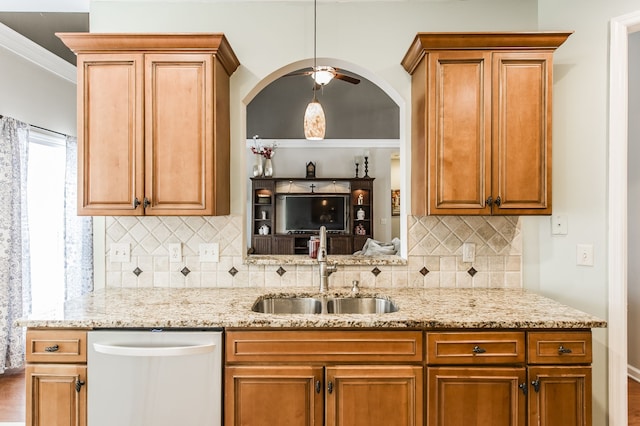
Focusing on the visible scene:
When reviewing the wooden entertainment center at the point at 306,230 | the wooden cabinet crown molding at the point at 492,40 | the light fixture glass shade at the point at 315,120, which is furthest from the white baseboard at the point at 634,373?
the wooden entertainment center at the point at 306,230

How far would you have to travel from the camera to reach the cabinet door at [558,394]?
1.82 meters

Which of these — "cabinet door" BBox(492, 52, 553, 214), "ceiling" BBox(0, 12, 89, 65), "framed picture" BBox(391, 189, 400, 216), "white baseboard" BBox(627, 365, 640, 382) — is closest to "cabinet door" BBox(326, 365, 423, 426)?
"cabinet door" BBox(492, 52, 553, 214)

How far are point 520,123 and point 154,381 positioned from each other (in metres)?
2.16

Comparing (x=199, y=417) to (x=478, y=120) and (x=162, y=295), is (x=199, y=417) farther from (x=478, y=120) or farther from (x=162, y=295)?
(x=478, y=120)

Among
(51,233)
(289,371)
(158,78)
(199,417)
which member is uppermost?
(158,78)

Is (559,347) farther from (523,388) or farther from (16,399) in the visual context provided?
(16,399)

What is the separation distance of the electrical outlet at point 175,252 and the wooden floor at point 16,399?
61.8 inches

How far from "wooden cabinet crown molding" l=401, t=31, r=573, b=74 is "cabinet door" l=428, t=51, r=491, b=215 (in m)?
0.04

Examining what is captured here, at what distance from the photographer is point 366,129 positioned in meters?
8.05

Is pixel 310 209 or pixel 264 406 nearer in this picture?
pixel 264 406

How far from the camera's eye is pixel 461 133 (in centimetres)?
218

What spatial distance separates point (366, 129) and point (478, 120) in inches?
236

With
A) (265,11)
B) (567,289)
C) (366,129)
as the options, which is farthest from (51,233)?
(366,129)

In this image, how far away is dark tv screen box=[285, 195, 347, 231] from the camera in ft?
26.0
